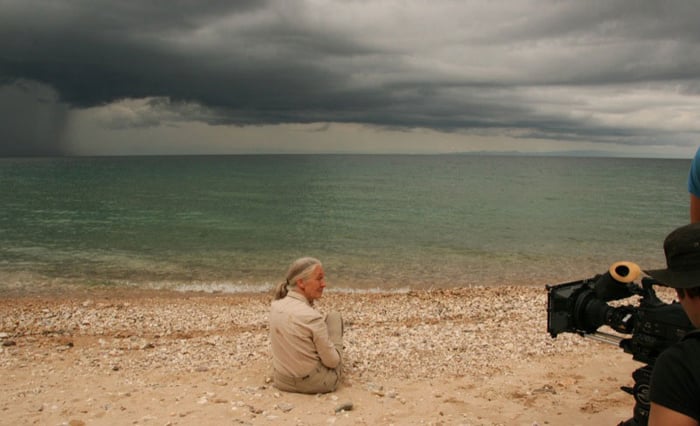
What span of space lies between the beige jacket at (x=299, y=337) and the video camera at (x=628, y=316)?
9.23 ft

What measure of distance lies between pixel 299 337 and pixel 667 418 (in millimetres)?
4485

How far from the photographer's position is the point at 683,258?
221 cm

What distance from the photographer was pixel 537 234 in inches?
1118

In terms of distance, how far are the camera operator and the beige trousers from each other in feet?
14.9

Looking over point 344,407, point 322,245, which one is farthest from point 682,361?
point 322,245

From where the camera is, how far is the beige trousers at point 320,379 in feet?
20.5

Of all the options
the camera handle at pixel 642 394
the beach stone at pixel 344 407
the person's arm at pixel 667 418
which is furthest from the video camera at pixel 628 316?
the beach stone at pixel 344 407

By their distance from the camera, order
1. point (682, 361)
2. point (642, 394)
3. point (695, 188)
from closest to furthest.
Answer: point (682, 361)
point (642, 394)
point (695, 188)

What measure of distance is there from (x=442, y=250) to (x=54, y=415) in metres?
18.3

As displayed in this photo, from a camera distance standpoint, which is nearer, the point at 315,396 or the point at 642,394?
the point at 642,394

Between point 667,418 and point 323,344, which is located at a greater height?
point 667,418

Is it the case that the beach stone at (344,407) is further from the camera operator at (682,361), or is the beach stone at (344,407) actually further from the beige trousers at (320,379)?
the camera operator at (682,361)

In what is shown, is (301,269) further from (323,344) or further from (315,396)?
(315,396)

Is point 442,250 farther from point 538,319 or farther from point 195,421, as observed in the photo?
point 195,421
